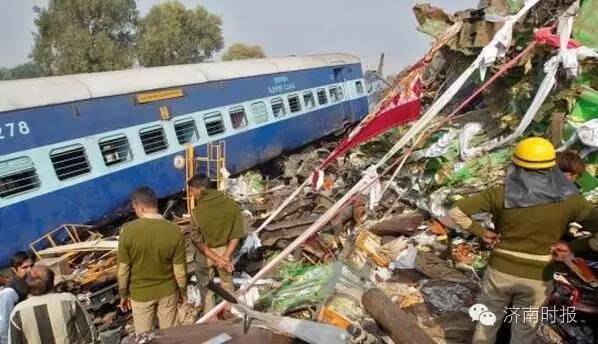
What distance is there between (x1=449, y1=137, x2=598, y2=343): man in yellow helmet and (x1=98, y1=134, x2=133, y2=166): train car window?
21.4 ft

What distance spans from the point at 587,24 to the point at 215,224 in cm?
511

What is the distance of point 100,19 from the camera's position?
115 ft

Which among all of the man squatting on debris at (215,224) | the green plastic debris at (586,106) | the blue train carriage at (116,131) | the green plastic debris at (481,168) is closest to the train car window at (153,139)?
the blue train carriage at (116,131)

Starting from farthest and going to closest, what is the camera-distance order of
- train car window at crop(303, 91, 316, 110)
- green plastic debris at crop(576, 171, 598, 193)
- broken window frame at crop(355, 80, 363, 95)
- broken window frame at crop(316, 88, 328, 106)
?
broken window frame at crop(355, 80, 363, 95)
broken window frame at crop(316, 88, 328, 106)
train car window at crop(303, 91, 316, 110)
green plastic debris at crop(576, 171, 598, 193)

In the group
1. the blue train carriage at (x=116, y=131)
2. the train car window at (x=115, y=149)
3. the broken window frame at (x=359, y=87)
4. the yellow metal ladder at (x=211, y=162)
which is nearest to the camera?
the blue train carriage at (x=116, y=131)

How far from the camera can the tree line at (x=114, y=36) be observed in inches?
1329

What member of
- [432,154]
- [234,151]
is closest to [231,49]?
[234,151]

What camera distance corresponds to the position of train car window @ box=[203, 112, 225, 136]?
36.2 feet

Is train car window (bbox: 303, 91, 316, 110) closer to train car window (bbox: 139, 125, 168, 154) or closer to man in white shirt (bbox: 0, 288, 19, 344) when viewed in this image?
train car window (bbox: 139, 125, 168, 154)

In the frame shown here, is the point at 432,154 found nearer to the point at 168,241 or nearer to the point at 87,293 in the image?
the point at 168,241

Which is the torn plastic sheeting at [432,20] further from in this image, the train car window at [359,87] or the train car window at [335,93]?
the train car window at [359,87]

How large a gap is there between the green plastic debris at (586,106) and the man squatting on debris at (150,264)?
474cm

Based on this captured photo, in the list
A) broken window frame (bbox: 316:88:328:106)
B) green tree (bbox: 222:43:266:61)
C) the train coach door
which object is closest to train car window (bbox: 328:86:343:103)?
the train coach door

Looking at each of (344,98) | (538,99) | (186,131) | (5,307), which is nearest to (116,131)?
(186,131)
